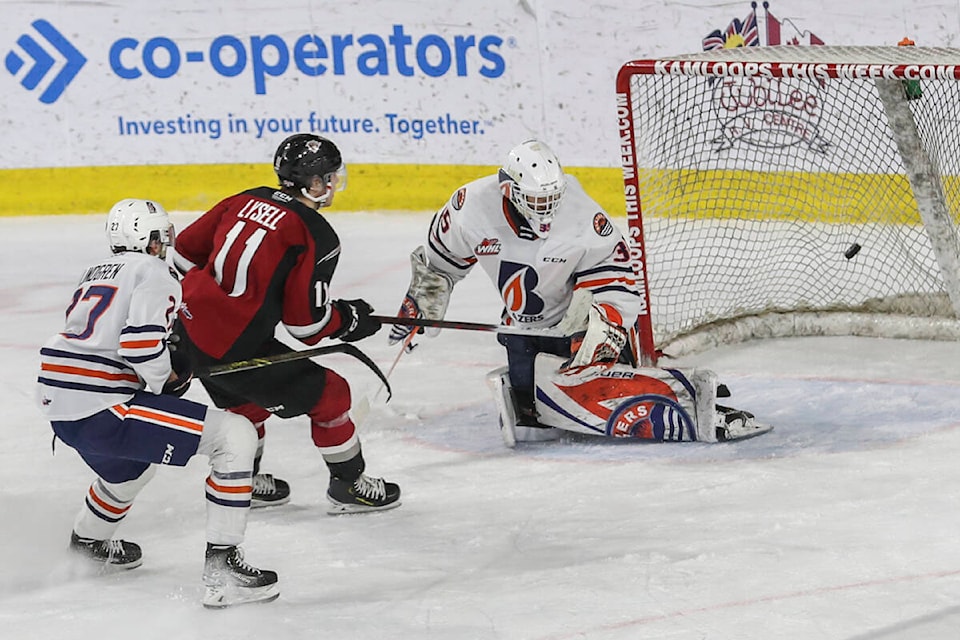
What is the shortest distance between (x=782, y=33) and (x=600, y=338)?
268 centimetres

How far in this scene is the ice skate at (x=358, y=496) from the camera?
332 centimetres

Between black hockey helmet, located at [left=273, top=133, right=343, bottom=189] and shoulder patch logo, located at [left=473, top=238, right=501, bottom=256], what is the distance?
57 centimetres

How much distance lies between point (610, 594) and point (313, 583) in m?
0.60

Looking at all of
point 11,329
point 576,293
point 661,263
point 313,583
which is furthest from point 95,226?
point 313,583

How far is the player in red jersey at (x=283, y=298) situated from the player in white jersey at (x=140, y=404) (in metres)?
0.39

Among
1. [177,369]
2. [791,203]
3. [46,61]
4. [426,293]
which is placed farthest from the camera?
[46,61]

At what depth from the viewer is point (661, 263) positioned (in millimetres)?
4770

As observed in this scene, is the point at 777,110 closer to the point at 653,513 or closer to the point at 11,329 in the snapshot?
the point at 653,513

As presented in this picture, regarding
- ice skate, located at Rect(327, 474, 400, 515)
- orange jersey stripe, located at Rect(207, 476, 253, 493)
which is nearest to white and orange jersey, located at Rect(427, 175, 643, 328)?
ice skate, located at Rect(327, 474, 400, 515)

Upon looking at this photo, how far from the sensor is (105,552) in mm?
3002

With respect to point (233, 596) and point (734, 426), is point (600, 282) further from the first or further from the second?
point (233, 596)

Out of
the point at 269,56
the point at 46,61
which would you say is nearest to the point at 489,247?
the point at 269,56

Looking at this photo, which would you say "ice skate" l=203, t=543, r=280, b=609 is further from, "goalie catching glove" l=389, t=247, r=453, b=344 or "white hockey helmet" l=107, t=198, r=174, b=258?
"goalie catching glove" l=389, t=247, r=453, b=344

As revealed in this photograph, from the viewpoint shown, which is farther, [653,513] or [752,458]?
[752,458]
